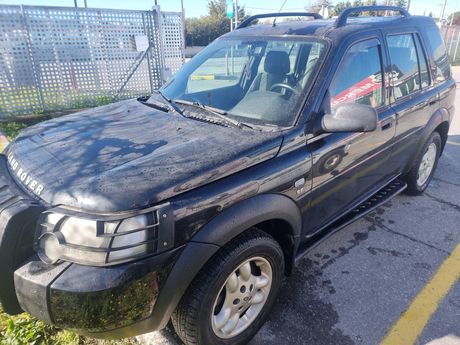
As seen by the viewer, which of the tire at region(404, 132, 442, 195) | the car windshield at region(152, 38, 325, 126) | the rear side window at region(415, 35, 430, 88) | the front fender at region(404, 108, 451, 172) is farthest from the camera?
the tire at region(404, 132, 442, 195)

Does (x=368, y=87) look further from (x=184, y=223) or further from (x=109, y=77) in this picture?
(x=109, y=77)

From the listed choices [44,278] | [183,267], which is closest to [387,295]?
[183,267]

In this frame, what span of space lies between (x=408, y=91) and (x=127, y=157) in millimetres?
2737

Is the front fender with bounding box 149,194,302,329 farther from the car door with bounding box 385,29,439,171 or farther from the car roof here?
the car door with bounding box 385,29,439,171

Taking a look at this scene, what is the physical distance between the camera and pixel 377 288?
9.00 feet

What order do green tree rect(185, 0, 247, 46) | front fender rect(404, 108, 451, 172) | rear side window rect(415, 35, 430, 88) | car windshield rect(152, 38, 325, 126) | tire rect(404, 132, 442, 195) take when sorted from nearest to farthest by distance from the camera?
car windshield rect(152, 38, 325, 126) < rear side window rect(415, 35, 430, 88) < front fender rect(404, 108, 451, 172) < tire rect(404, 132, 442, 195) < green tree rect(185, 0, 247, 46)

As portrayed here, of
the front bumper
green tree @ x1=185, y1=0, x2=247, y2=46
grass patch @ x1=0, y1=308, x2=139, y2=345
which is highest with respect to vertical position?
green tree @ x1=185, y1=0, x2=247, y2=46

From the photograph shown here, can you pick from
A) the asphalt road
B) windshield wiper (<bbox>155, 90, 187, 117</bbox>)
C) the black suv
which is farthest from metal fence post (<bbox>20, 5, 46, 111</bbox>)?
the asphalt road

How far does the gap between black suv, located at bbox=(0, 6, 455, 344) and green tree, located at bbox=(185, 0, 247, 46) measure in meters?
47.6

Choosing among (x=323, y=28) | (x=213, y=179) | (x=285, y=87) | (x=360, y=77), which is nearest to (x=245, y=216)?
(x=213, y=179)

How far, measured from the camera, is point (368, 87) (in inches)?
113

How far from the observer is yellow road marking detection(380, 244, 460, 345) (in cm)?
230

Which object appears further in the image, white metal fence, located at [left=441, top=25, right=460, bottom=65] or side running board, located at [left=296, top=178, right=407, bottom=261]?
white metal fence, located at [left=441, top=25, right=460, bottom=65]

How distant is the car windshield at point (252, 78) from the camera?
2438mm
